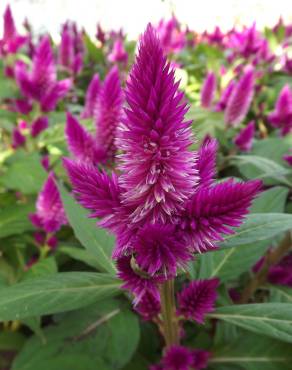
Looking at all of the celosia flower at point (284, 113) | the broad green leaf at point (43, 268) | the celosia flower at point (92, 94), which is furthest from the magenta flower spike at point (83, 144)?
the celosia flower at point (284, 113)

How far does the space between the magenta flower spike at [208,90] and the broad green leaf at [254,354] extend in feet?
3.40

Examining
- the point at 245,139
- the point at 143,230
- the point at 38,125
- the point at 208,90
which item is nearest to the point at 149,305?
the point at 143,230

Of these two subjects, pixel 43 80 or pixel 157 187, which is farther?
pixel 43 80

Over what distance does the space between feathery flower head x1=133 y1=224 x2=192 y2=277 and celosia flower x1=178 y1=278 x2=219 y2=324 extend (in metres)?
0.19

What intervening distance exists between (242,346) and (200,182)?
557 mm

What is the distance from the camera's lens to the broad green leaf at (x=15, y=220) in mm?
1186

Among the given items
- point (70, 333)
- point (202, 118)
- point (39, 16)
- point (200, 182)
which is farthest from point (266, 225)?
point (39, 16)

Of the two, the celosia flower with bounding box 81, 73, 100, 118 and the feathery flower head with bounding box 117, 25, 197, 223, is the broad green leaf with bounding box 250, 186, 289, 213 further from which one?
the celosia flower with bounding box 81, 73, 100, 118

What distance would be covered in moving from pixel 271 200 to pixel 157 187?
0.56m

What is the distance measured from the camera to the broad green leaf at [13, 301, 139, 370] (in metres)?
0.90

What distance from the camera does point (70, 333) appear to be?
0.97 meters

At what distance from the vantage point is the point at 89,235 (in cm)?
81

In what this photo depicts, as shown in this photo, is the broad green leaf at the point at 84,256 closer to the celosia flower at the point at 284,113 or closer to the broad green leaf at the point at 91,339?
the broad green leaf at the point at 91,339

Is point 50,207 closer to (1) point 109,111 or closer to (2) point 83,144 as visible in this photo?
(2) point 83,144
